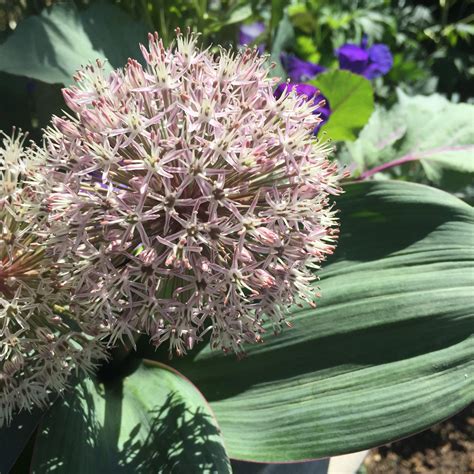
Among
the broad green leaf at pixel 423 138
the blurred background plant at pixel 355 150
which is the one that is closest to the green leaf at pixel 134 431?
the blurred background plant at pixel 355 150

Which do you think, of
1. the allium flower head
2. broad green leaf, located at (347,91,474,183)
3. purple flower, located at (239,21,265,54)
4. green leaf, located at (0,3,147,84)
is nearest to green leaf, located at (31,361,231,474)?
the allium flower head

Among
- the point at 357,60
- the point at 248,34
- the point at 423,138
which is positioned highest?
the point at 248,34

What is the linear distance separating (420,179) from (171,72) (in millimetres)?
625

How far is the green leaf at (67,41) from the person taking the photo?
30.1 inches

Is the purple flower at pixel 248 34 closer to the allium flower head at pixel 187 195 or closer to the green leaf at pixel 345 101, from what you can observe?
the green leaf at pixel 345 101

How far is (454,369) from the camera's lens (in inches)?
24.2

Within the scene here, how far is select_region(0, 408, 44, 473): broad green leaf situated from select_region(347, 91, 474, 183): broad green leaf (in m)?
0.62

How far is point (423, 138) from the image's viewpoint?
1012 mm

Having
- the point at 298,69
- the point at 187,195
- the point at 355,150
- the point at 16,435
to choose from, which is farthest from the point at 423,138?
the point at 16,435

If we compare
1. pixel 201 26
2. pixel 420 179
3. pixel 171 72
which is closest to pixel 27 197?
pixel 171 72

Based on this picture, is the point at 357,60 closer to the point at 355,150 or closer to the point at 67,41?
the point at 355,150

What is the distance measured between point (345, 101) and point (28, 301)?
0.57 meters

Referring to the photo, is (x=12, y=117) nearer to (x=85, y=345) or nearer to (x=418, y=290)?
(x=85, y=345)

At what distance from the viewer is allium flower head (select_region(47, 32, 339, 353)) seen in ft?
1.55
